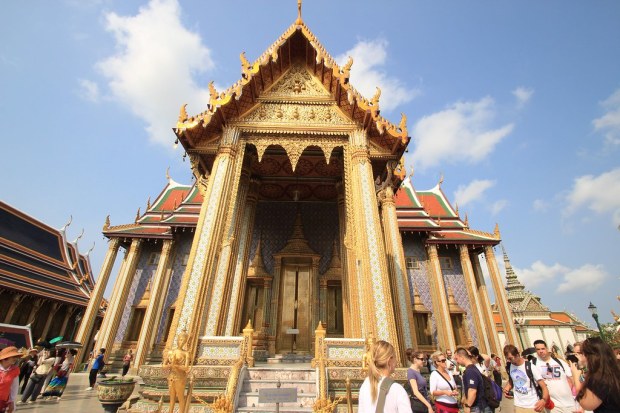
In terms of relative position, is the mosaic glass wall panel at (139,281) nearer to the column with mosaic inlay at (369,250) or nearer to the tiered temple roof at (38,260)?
the tiered temple roof at (38,260)

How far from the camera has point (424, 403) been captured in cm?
311

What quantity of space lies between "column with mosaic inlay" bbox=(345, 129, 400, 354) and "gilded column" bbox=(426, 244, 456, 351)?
23.7 ft

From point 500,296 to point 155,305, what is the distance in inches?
574

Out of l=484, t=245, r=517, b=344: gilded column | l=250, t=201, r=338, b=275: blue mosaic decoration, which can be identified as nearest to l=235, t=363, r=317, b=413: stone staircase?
l=250, t=201, r=338, b=275: blue mosaic decoration

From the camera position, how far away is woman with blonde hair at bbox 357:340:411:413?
65.2 inches

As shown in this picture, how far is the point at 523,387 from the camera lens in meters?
3.33

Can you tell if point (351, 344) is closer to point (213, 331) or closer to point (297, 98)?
point (213, 331)

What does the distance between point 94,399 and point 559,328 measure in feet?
110

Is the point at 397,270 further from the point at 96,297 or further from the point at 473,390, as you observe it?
the point at 96,297

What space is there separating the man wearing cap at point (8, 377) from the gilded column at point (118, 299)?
35.3 ft

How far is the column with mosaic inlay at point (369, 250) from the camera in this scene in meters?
6.18

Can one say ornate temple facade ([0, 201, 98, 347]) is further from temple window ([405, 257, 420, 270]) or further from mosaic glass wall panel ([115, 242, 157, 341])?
temple window ([405, 257, 420, 270])

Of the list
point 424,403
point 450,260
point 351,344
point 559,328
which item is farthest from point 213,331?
point 559,328

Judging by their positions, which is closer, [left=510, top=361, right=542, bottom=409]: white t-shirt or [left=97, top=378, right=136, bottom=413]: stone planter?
[left=510, top=361, right=542, bottom=409]: white t-shirt
